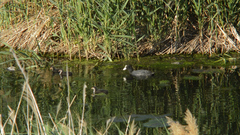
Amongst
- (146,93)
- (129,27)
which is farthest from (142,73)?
(129,27)

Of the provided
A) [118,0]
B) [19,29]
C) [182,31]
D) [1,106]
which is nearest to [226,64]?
[182,31]

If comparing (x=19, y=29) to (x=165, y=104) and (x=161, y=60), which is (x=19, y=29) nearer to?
(x=161, y=60)

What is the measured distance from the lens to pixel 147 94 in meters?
5.39

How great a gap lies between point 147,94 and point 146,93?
2.4 inches

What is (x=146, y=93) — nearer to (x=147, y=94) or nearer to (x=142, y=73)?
(x=147, y=94)

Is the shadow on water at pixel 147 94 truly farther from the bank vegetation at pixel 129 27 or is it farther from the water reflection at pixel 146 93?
the bank vegetation at pixel 129 27

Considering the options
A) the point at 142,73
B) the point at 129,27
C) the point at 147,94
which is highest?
the point at 129,27

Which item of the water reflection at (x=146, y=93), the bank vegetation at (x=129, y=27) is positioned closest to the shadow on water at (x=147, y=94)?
the water reflection at (x=146, y=93)

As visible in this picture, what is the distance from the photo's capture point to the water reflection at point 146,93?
4.41 m

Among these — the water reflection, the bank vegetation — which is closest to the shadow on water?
the water reflection

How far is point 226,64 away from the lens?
7262mm

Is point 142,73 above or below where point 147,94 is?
above

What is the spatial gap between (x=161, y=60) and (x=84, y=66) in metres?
1.55

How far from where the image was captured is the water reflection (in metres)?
4.41
